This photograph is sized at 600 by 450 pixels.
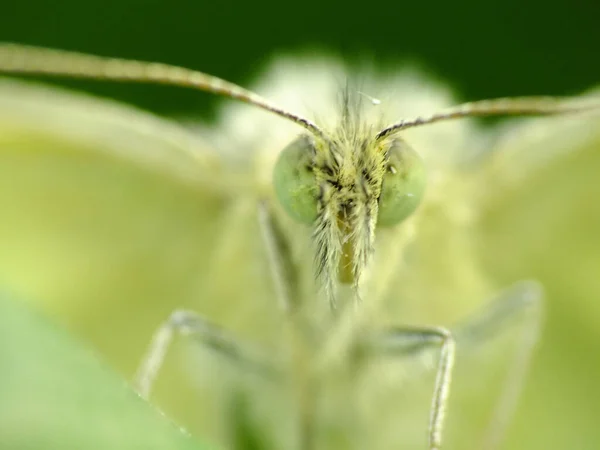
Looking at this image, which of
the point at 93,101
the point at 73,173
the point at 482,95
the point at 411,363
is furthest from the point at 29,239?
the point at 482,95

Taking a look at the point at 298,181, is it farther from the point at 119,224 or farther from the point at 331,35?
the point at 331,35

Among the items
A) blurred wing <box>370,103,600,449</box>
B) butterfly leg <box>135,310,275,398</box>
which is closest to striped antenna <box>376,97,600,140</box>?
blurred wing <box>370,103,600,449</box>

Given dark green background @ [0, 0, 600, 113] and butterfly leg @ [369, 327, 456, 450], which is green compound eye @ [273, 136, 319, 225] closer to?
butterfly leg @ [369, 327, 456, 450]

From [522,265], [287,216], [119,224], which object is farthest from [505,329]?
[119,224]

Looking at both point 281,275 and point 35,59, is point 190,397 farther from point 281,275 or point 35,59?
point 35,59

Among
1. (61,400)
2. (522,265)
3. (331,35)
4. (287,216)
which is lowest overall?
(61,400)

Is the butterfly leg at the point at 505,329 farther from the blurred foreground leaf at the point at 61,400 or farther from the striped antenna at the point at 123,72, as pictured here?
the blurred foreground leaf at the point at 61,400
